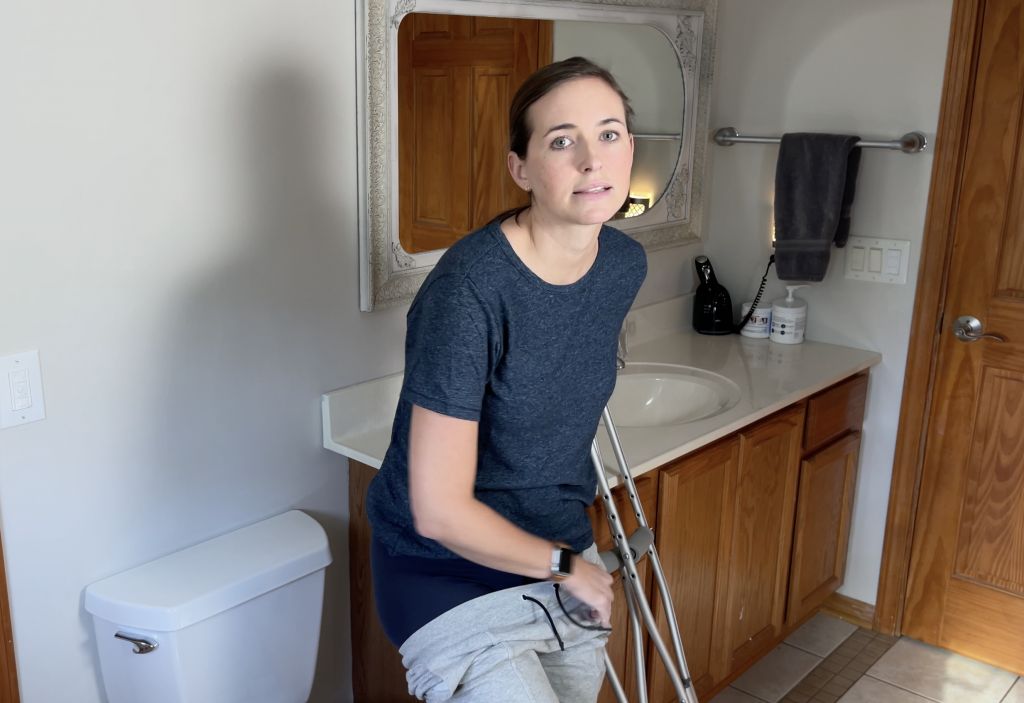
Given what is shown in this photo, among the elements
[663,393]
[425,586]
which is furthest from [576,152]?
[663,393]

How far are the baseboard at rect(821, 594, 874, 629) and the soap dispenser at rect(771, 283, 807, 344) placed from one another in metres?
0.78

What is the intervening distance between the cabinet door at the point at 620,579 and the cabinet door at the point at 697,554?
4 centimetres

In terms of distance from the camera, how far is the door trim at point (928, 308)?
2.47 m

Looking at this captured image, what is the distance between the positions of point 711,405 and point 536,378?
111 cm

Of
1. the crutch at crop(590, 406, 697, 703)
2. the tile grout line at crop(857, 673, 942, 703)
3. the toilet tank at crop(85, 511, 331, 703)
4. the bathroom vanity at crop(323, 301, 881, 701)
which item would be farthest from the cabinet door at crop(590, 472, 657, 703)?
the tile grout line at crop(857, 673, 942, 703)

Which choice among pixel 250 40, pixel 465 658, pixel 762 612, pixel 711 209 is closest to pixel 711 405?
pixel 762 612

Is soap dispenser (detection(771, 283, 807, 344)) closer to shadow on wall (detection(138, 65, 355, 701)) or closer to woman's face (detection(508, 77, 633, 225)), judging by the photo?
shadow on wall (detection(138, 65, 355, 701))

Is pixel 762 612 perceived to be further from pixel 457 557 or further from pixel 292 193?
pixel 292 193

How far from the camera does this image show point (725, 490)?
229 centimetres

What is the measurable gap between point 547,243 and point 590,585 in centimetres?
50

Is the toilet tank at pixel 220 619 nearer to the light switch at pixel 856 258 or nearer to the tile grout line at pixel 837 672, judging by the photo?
the tile grout line at pixel 837 672

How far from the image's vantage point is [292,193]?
1.84 meters

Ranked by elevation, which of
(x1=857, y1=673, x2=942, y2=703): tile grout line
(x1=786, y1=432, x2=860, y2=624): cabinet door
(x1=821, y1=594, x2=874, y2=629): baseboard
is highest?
(x1=786, y1=432, x2=860, y2=624): cabinet door

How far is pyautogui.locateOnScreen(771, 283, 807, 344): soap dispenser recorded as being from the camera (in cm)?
280
